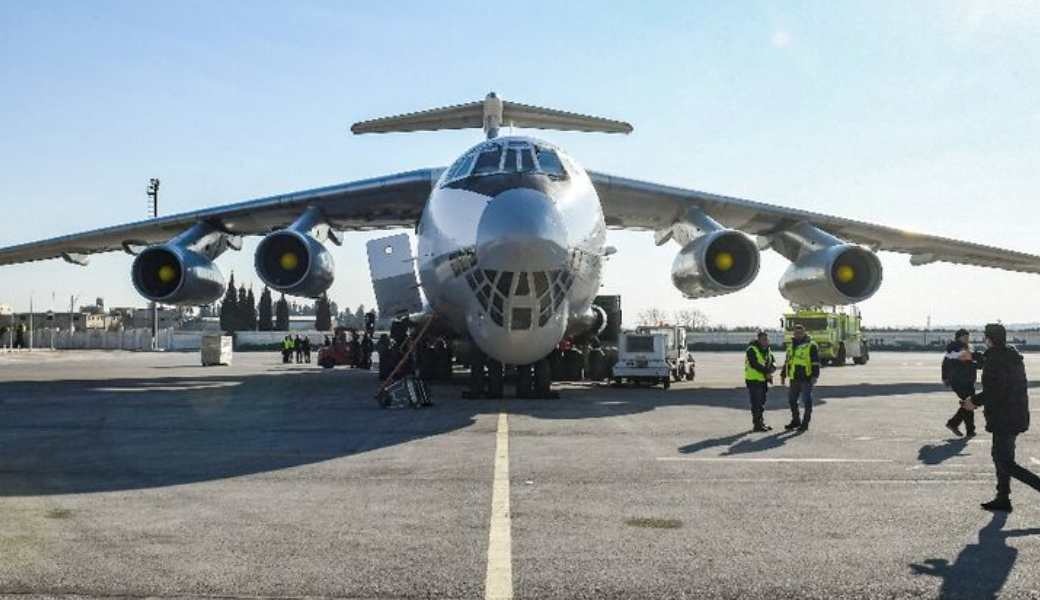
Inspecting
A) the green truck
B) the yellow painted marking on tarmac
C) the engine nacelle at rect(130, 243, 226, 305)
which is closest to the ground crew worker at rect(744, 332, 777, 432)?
the yellow painted marking on tarmac

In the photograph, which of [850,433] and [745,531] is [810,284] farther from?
[745,531]

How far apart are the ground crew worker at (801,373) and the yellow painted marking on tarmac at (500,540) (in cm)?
495

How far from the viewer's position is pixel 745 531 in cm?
529

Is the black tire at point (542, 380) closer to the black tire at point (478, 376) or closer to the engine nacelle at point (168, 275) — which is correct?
the black tire at point (478, 376)

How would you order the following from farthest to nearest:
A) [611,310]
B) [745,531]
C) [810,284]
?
[611,310], [810,284], [745,531]

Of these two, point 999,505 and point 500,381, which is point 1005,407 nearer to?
point 999,505

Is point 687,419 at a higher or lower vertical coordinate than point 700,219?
lower

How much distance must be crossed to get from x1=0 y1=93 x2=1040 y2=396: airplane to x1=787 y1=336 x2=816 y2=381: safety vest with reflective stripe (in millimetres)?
3211

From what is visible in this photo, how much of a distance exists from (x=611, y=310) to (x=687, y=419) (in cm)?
1016

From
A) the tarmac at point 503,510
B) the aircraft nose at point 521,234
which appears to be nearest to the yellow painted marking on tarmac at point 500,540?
the tarmac at point 503,510

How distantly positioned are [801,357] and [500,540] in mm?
8016

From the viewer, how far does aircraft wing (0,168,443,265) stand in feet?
62.4

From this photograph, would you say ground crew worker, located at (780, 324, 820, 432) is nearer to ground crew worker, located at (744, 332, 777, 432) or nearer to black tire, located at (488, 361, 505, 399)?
ground crew worker, located at (744, 332, 777, 432)

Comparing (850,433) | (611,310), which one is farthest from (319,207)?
(850,433)
